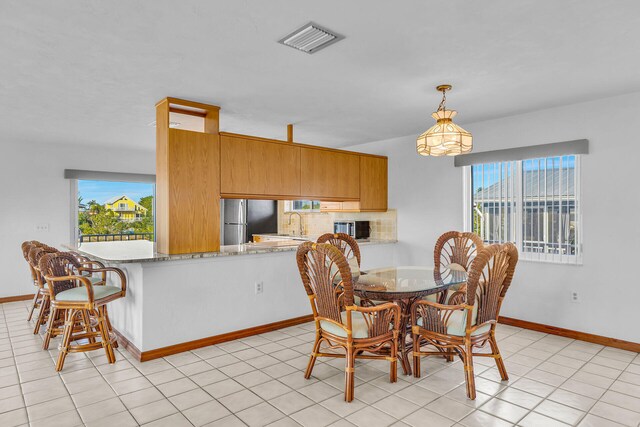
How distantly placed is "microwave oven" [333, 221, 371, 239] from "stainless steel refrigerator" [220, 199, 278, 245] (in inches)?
91.4

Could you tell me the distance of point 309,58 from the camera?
2.79 metres

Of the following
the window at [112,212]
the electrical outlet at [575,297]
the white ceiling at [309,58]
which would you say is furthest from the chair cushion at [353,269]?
the window at [112,212]

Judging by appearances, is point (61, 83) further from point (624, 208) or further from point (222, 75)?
point (624, 208)

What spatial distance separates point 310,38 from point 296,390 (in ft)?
7.91

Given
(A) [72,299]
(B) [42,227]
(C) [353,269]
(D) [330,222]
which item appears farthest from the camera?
(D) [330,222]

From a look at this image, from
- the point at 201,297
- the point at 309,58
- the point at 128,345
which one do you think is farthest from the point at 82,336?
the point at 309,58

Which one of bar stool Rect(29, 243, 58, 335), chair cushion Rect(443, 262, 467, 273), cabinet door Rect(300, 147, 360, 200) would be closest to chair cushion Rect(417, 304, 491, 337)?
chair cushion Rect(443, 262, 467, 273)

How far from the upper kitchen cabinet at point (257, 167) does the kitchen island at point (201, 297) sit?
0.65m

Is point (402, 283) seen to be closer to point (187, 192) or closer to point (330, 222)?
point (187, 192)

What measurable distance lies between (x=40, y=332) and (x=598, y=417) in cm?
506

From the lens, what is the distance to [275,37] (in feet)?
8.06

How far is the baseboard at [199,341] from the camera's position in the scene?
11.2 feet

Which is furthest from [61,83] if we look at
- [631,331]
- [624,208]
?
[631,331]

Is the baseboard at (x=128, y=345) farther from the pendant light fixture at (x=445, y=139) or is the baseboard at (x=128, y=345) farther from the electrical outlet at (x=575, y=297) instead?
the electrical outlet at (x=575, y=297)
